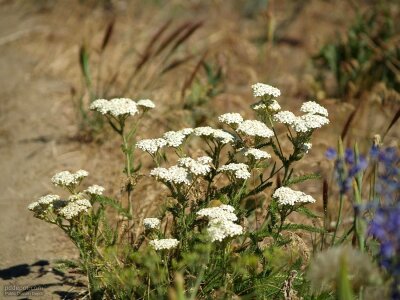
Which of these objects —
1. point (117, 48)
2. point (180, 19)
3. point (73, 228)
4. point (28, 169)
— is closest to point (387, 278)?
point (73, 228)

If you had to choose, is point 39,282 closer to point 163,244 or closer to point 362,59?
point 163,244

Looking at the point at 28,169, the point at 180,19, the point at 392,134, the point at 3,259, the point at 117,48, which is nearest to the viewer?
the point at 3,259

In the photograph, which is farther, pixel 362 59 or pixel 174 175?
pixel 362 59

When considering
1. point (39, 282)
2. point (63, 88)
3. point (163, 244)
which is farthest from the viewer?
point (63, 88)

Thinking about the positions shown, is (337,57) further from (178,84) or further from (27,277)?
(27,277)

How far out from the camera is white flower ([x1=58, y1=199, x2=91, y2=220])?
7.30ft

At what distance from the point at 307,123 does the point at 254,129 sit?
243 mm

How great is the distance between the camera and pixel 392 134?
4668mm

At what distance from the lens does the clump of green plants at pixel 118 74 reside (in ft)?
12.9

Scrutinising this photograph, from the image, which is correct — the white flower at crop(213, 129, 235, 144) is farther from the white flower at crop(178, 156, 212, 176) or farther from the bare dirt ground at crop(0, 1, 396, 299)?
the bare dirt ground at crop(0, 1, 396, 299)

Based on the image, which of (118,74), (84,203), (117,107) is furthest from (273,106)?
(118,74)

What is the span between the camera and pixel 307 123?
2307mm

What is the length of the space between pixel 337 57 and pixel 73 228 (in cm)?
391

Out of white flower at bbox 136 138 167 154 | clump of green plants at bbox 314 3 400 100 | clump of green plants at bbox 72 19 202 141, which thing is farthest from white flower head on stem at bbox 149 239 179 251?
clump of green plants at bbox 314 3 400 100
